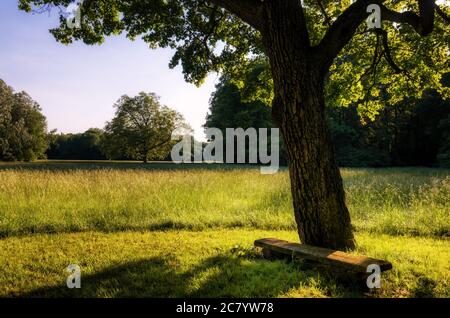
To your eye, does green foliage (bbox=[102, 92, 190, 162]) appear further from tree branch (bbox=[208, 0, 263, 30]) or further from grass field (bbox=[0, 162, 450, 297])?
tree branch (bbox=[208, 0, 263, 30])

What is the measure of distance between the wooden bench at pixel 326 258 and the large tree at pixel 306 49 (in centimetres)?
42

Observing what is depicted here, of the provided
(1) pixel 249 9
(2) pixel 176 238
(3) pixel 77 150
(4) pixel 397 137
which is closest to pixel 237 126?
(4) pixel 397 137

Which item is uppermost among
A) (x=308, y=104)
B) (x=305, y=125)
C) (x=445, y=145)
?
(x=445, y=145)

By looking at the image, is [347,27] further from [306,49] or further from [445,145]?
[445,145]

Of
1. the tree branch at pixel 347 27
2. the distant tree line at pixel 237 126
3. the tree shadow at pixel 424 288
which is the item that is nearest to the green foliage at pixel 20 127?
the distant tree line at pixel 237 126

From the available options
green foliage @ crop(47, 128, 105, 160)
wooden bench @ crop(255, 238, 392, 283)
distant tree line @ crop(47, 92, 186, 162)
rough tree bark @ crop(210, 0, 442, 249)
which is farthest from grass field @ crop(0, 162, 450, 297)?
green foliage @ crop(47, 128, 105, 160)

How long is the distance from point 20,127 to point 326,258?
49.2 meters

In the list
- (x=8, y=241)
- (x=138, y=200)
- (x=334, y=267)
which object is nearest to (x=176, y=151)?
(x=138, y=200)

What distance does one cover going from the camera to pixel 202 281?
414 centimetres

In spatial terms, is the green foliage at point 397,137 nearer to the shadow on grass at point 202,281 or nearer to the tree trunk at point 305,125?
the tree trunk at point 305,125

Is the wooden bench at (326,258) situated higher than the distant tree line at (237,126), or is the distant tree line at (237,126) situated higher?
the distant tree line at (237,126)

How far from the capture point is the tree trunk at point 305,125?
466 centimetres

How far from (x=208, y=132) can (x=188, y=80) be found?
32.9m

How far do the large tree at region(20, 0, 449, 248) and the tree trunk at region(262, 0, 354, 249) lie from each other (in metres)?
0.01
